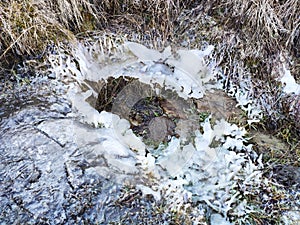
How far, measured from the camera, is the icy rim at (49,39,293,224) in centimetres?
200

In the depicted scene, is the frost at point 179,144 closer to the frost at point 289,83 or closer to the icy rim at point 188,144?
the icy rim at point 188,144

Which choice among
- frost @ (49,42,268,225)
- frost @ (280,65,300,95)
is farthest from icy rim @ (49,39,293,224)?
frost @ (280,65,300,95)

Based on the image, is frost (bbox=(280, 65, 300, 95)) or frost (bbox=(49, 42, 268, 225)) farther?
frost (bbox=(280, 65, 300, 95))

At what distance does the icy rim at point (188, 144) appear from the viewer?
200cm

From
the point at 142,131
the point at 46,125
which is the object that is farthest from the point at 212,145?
the point at 46,125

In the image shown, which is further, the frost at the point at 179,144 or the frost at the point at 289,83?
the frost at the point at 289,83

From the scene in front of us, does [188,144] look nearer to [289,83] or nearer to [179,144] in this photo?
[179,144]

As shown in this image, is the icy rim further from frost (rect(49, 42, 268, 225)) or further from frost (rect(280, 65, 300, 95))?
frost (rect(280, 65, 300, 95))

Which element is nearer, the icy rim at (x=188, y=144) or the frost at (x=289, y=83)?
the icy rim at (x=188, y=144)

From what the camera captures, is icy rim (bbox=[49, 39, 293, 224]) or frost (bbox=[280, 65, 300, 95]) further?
frost (bbox=[280, 65, 300, 95])

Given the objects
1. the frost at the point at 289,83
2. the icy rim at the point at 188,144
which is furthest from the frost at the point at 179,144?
the frost at the point at 289,83

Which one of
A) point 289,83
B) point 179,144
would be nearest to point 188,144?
point 179,144

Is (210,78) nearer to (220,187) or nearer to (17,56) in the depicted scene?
(220,187)

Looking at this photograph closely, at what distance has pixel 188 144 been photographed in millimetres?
2326
